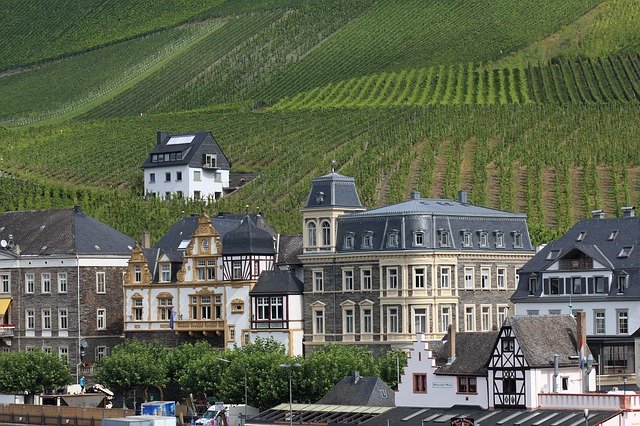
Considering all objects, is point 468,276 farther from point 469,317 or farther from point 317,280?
point 317,280

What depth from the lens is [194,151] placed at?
15862 centimetres

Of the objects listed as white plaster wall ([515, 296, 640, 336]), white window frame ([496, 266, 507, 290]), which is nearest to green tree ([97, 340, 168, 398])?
white window frame ([496, 266, 507, 290])

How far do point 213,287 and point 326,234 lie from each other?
919cm

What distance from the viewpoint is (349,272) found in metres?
98.4

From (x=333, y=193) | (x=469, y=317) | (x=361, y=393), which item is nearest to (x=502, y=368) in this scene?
(x=361, y=393)

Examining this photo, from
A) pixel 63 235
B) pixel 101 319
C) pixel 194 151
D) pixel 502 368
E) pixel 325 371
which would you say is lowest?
pixel 325 371

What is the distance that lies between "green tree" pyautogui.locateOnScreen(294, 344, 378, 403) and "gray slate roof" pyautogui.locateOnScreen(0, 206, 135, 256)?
80.6ft

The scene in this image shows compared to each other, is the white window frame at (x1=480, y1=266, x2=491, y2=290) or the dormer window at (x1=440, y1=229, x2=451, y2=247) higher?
the dormer window at (x1=440, y1=229, x2=451, y2=247)

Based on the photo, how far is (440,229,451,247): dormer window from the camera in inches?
3797

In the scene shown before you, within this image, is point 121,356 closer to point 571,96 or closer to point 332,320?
point 332,320

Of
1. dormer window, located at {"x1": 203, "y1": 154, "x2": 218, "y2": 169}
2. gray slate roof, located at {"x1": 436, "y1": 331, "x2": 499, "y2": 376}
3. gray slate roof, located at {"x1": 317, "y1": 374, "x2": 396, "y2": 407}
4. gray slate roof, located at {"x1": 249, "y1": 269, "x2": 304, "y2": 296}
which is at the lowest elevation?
gray slate roof, located at {"x1": 317, "y1": 374, "x2": 396, "y2": 407}

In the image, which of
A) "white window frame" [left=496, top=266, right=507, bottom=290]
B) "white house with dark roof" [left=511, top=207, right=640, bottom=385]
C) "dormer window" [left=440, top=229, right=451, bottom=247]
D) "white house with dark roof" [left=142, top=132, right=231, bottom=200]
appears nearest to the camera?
"white house with dark roof" [left=511, top=207, right=640, bottom=385]

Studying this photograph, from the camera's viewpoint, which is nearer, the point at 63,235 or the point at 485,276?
the point at 485,276

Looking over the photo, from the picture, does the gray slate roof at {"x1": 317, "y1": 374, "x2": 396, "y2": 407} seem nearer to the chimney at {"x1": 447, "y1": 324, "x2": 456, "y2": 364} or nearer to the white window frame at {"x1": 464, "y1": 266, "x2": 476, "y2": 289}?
the chimney at {"x1": 447, "y1": 324, "x2": 456, "y2": 364}
